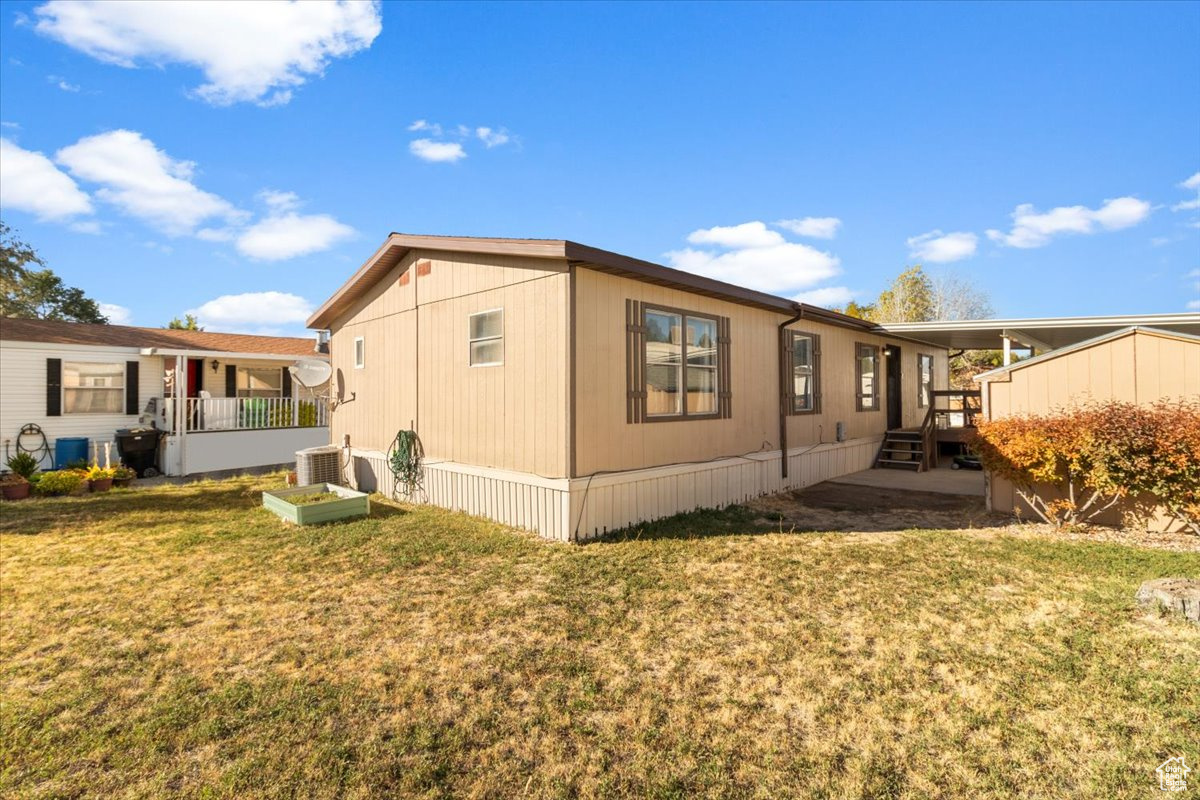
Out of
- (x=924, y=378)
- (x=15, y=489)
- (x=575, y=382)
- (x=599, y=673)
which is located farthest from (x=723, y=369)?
(x=15, y=489)

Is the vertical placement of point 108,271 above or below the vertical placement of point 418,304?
above

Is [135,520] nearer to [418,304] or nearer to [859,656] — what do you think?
[418,304]

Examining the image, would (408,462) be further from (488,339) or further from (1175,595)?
(1175,595)

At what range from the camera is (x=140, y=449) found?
11.4 metres

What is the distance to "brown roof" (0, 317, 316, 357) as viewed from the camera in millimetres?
11484

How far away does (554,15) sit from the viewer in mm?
9977

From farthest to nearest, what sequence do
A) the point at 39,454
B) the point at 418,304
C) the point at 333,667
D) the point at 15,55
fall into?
the point at 39,454 < the point at 15,55 < the point at 418,304 < the point at 333,667

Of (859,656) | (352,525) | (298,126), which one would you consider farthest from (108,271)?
(859,656)

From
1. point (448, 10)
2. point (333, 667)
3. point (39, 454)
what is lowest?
point (333, 667)

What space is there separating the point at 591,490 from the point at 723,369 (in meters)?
3.03

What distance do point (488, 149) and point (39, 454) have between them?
36.2 ft

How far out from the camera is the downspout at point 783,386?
29.2 feet

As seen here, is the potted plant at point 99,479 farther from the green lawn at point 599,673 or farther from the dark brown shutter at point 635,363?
the dark brown shutter at point 635,363

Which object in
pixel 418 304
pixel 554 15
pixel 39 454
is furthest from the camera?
pixel 39 454
